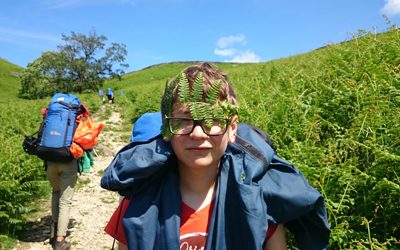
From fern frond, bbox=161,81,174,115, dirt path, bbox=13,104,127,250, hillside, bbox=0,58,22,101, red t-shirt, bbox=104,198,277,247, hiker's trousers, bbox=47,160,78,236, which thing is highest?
hillside, bbox=0,58,22,101

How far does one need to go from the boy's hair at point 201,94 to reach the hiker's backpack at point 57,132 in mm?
3979

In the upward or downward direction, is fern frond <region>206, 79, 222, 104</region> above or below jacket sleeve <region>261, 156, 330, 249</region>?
above


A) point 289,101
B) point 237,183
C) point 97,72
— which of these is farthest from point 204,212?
point 97,72

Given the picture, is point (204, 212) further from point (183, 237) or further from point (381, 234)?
point (381, 234)

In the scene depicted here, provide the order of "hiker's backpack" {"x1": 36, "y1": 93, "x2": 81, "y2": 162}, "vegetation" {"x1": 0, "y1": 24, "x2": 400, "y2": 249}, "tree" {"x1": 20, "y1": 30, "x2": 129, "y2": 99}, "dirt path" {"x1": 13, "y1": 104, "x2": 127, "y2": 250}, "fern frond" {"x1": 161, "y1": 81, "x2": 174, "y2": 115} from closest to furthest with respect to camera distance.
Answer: "fern frond" {"x1": 161, "y1": 81, "x2": 174, "y2": 115} < "vegetation" {"x1": 0, "y1": 24, "x2": 400, "y2": 249} < "hiker's backpack" {"x1": 36, "y1": 93, "x2": 81, "y2": 162} < "dirt path" {"x1": 13, "y1": 104, "x2": 127, "y2": 250} < "tree" {"x1": 20, "y1": 30, "x2": 129, "y2": 99}

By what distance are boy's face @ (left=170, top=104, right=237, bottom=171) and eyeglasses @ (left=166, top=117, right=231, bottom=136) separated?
0.02 meters

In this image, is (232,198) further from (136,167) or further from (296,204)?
(136,167)

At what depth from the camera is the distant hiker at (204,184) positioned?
1.77 m

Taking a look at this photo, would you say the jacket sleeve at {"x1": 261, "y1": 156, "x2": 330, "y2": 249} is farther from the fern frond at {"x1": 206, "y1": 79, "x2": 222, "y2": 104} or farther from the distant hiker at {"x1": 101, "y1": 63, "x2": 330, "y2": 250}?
the fern frond at {"x1": 206, "y1": 79, "x2": 222, "y2": 104}

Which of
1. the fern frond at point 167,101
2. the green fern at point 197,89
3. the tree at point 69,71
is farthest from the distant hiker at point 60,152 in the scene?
the tree at point 69,71

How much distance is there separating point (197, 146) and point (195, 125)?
0.35ft

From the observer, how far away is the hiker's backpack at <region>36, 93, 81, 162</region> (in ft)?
18.0

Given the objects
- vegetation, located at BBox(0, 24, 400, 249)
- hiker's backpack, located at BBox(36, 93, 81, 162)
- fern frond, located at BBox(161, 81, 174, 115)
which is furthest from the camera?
hiker's backpack, located at BBox(36, 93, 81, 162)

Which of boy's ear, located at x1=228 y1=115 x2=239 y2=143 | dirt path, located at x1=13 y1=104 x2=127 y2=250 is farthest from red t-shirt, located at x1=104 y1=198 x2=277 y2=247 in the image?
dirt path, located at x1=13 y1=104 x2=127 y2=250
